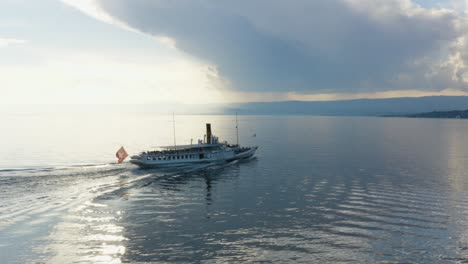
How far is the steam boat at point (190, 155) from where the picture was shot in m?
90.8

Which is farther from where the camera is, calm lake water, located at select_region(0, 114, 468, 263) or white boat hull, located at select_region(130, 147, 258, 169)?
white boat hull, located at select_region(130, 147, 258, 169)

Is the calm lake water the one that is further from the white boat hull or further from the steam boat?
the steam boat

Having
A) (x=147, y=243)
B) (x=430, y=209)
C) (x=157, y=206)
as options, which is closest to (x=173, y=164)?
(x=157, y=206)

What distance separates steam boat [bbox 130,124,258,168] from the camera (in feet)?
298

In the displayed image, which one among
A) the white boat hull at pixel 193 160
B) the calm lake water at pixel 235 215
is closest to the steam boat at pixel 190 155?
the white boat hull at pixel 193 160

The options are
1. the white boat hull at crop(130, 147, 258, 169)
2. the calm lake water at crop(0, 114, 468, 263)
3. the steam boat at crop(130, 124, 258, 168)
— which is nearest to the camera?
the calm lake water at crop(0, 114, 468, 263)

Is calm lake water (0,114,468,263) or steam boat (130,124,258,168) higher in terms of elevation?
steam boat (130,124,258,168)

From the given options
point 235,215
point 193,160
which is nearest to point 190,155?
point 193,160

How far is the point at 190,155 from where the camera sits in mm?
97750

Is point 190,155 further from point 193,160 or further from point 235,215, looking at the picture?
point 235,215

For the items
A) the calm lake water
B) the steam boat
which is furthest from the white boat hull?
the calm lake water

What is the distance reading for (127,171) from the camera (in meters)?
83.5

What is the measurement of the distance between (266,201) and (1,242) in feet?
121

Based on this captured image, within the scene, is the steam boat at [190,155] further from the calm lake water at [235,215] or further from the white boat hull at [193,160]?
the calm lake water at [235,215]
